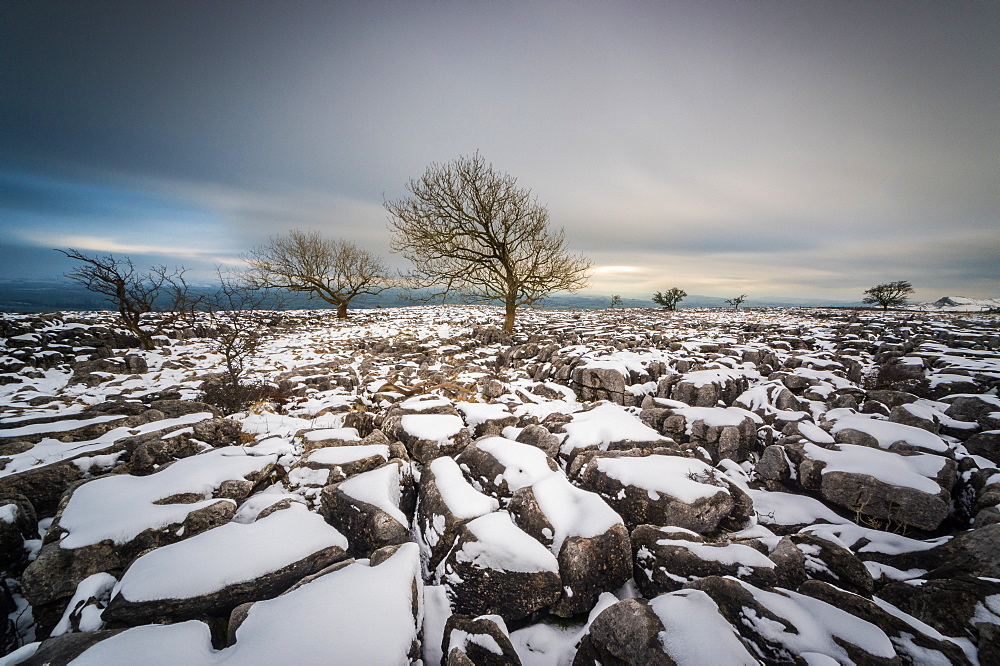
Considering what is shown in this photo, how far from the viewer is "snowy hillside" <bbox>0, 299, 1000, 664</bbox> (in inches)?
89.5

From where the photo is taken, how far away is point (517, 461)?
167 inches

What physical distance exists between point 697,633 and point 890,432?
5.64m

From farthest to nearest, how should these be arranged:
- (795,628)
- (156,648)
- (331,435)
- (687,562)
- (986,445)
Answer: (331,435) → (986,445) → (687,562) → (795,628) → (156,648)

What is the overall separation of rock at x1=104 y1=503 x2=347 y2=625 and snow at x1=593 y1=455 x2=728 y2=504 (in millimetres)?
3311

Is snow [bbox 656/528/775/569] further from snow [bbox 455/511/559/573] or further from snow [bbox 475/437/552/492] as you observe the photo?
snow [bbox 475/437/552/492]

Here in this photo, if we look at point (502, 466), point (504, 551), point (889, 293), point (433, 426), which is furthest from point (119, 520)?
point (889, 293)

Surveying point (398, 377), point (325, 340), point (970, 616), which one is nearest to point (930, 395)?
point (970, 616)

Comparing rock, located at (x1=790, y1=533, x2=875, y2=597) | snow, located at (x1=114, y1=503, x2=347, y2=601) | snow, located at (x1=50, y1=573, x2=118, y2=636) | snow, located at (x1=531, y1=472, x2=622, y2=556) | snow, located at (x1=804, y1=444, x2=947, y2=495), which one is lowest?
rock, located at (x1=790, y1=533, x2=875, y2=597)

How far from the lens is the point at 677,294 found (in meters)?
42.3

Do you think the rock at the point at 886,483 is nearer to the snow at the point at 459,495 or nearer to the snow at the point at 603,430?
the snow at the point at 603,430

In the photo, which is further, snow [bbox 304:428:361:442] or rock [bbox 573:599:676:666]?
snow [bbox 304:428:361:442]

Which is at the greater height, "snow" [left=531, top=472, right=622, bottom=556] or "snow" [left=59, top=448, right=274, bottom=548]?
"snow" [left=59, top=448, right=274, bottom=548]

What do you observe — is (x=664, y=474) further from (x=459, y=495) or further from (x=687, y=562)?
(x=459, y=495)

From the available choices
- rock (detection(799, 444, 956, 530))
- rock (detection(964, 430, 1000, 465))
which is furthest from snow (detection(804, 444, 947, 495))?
rock (detection(964, 430, 1000, 465))
